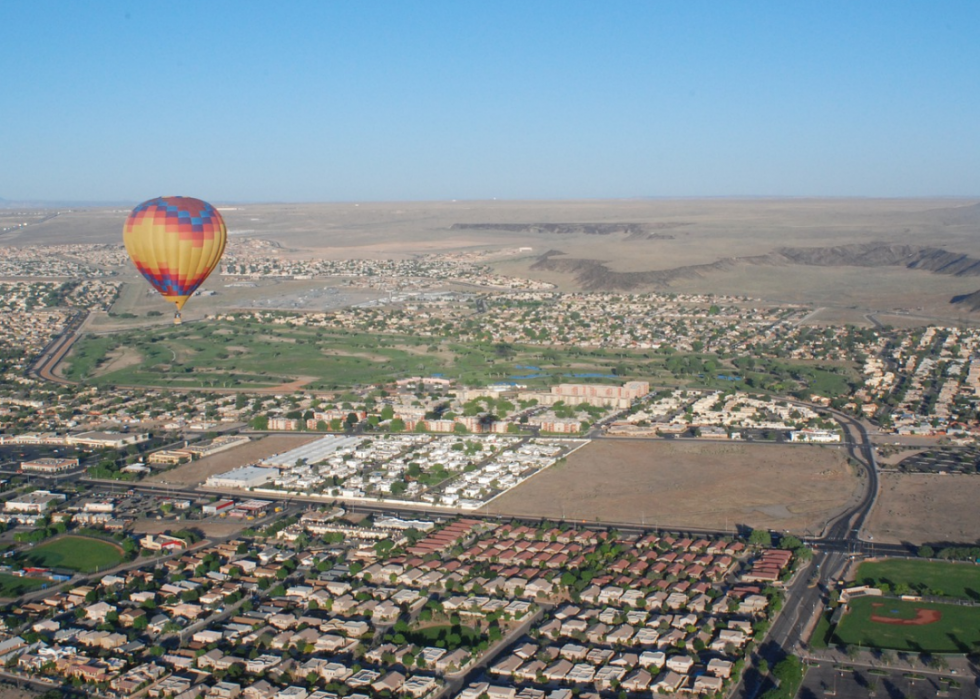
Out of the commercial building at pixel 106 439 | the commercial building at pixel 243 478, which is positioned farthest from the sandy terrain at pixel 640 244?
the commercial building at pixel 243 478

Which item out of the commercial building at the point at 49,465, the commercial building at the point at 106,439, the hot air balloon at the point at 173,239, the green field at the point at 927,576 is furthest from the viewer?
the commercial building at the point at 106,439

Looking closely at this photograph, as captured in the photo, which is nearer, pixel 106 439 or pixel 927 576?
pixel 927 576

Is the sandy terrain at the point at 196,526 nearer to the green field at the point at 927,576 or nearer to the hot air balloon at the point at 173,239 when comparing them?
the hot air balloon at the point at 173,239

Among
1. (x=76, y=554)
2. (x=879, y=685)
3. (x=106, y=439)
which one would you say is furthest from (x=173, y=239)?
(x=879, y=685)

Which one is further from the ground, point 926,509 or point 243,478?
point 243,478

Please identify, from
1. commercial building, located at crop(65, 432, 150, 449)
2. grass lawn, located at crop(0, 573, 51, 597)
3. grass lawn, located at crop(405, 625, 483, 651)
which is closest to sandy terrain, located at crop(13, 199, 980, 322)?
commercial building, located at crop(65, 432, 150, 449)

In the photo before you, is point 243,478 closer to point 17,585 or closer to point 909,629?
point 17,585
